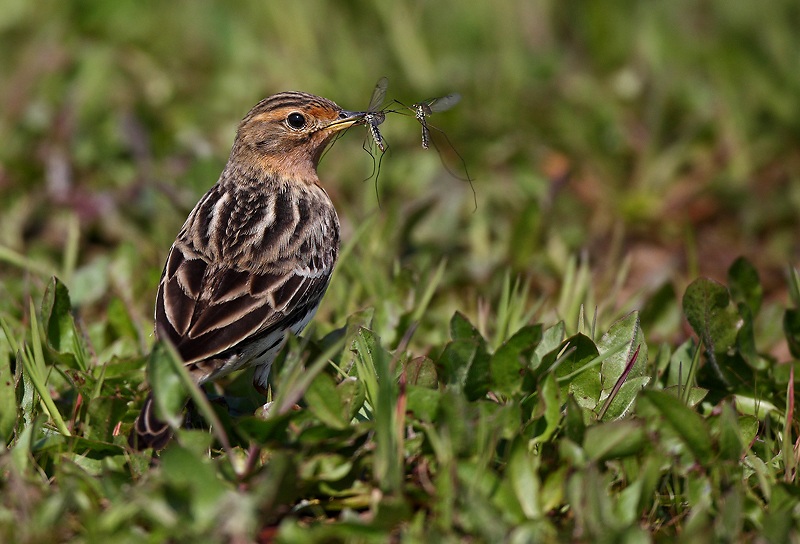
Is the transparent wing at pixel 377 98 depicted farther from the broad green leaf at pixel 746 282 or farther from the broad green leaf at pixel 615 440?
the broad green leaf at pixel 615 440

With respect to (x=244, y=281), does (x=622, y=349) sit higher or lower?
lower

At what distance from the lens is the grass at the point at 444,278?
4355 millimetres

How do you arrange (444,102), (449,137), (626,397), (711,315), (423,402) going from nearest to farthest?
(423,402)
(626,397)
(711,315)
(444,102)
(449,137)

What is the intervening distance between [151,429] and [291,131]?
8.28 feet

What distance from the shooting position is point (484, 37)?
10.6 meters

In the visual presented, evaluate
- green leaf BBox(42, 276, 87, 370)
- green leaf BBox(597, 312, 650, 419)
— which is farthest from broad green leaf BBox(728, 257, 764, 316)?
green leaf BBox(42, 276, 87, 370)

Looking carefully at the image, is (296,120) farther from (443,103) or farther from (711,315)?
(711,315)

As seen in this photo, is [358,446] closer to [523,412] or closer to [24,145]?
[523,412]

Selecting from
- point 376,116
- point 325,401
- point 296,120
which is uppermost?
point 296,120

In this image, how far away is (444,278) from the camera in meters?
7.68

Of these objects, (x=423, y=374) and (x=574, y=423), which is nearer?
(x=574, y=423)

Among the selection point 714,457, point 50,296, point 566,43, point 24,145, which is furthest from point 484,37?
point 714,457

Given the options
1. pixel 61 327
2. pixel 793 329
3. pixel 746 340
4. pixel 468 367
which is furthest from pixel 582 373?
pixel 61 327

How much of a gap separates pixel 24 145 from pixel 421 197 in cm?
332
